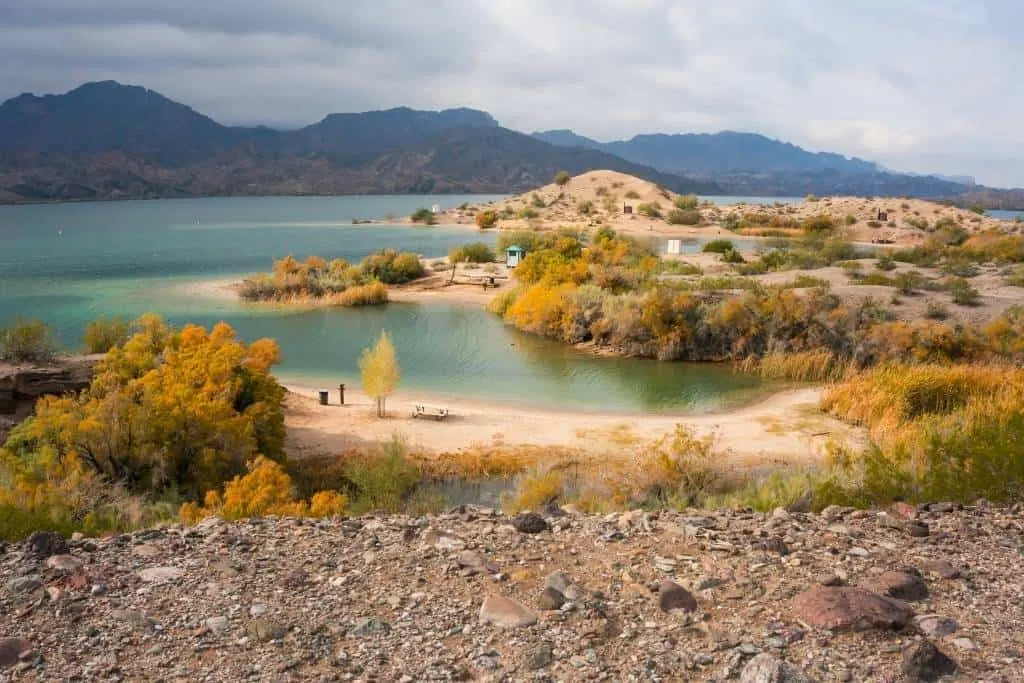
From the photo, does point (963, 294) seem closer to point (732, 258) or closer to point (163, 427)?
point (732, 258)

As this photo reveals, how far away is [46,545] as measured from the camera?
6168 millimetres

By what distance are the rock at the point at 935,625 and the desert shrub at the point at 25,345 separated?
18045 millimetres

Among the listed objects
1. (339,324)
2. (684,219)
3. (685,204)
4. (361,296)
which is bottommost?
(339,324)

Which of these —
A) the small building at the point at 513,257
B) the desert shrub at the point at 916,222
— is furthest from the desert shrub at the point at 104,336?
the desert shrub at the point at 916,222

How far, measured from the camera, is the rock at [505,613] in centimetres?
518

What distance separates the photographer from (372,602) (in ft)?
18.0

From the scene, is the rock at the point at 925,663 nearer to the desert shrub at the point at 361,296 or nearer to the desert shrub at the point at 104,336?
the desert shrub at the point at 104,336

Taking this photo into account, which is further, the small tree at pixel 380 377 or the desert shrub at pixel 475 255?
the desert shrub at pixel 475 255

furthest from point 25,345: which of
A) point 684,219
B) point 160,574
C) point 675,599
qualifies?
point 684,219

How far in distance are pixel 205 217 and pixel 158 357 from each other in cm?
10699

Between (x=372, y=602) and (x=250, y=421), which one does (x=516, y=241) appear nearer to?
(x=250, y=421)

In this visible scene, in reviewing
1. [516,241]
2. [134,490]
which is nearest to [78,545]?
[134,490]

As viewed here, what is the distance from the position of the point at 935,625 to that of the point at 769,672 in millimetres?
1375

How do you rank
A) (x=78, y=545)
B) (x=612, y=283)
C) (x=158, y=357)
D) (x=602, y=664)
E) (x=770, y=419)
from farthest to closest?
1. (x=612, y=283)
2. (x=770, y=419)
3. (x=158, y=357)
4. (x=78, y=545)
5. (x=602, y=664)
